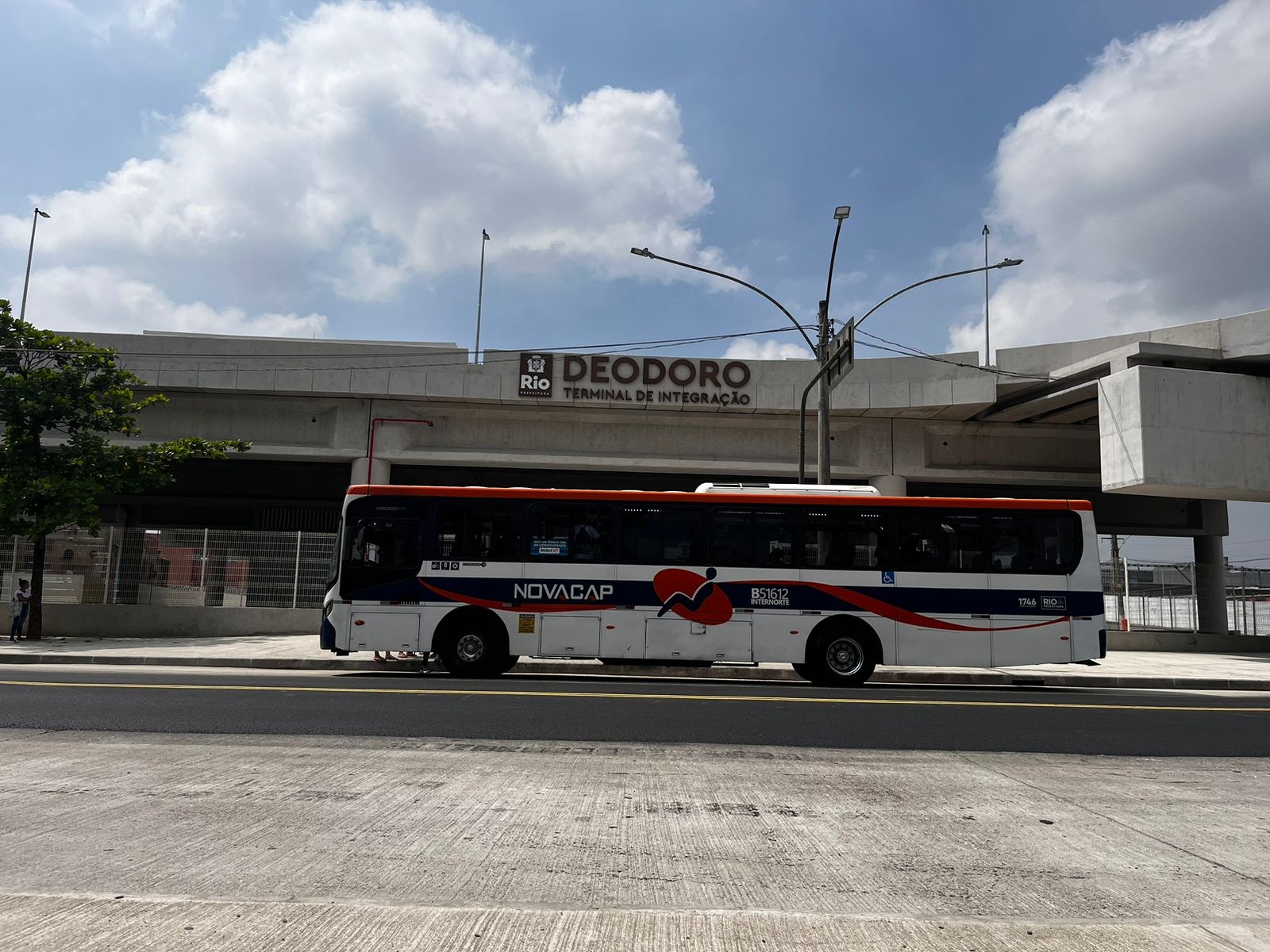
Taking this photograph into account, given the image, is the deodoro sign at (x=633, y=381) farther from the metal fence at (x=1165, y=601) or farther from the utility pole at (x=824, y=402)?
the metal fence at (x=1165, y=601)

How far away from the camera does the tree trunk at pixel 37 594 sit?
20.6 m

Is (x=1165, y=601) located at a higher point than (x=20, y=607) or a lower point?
higher

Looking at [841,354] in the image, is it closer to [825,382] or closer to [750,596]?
[825,382]

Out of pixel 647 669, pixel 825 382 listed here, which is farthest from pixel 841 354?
pixel 647 669

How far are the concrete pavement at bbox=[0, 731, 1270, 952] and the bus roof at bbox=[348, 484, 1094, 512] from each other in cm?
743

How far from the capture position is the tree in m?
20.0

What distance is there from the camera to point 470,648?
14227mm

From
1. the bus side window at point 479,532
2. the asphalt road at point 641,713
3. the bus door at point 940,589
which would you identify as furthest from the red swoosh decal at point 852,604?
the asphalt road at point 641,713

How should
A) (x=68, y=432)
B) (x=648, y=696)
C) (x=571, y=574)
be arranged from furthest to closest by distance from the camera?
(x=68, y=432) < (x=571, y=574) < (x=648, y=696)

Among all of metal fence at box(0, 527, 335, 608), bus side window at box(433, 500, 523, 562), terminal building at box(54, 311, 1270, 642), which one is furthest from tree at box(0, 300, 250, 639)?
bus side window at box(433, 500, 523, 562)

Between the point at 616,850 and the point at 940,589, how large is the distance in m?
10.9

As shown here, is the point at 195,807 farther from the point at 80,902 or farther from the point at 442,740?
the point at 442,740

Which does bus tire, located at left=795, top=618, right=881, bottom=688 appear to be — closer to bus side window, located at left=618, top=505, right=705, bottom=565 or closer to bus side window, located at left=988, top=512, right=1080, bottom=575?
bus side window, located at left=618, top=505, right=705, bottom=565

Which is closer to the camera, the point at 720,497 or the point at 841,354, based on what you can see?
the point at 720,497
